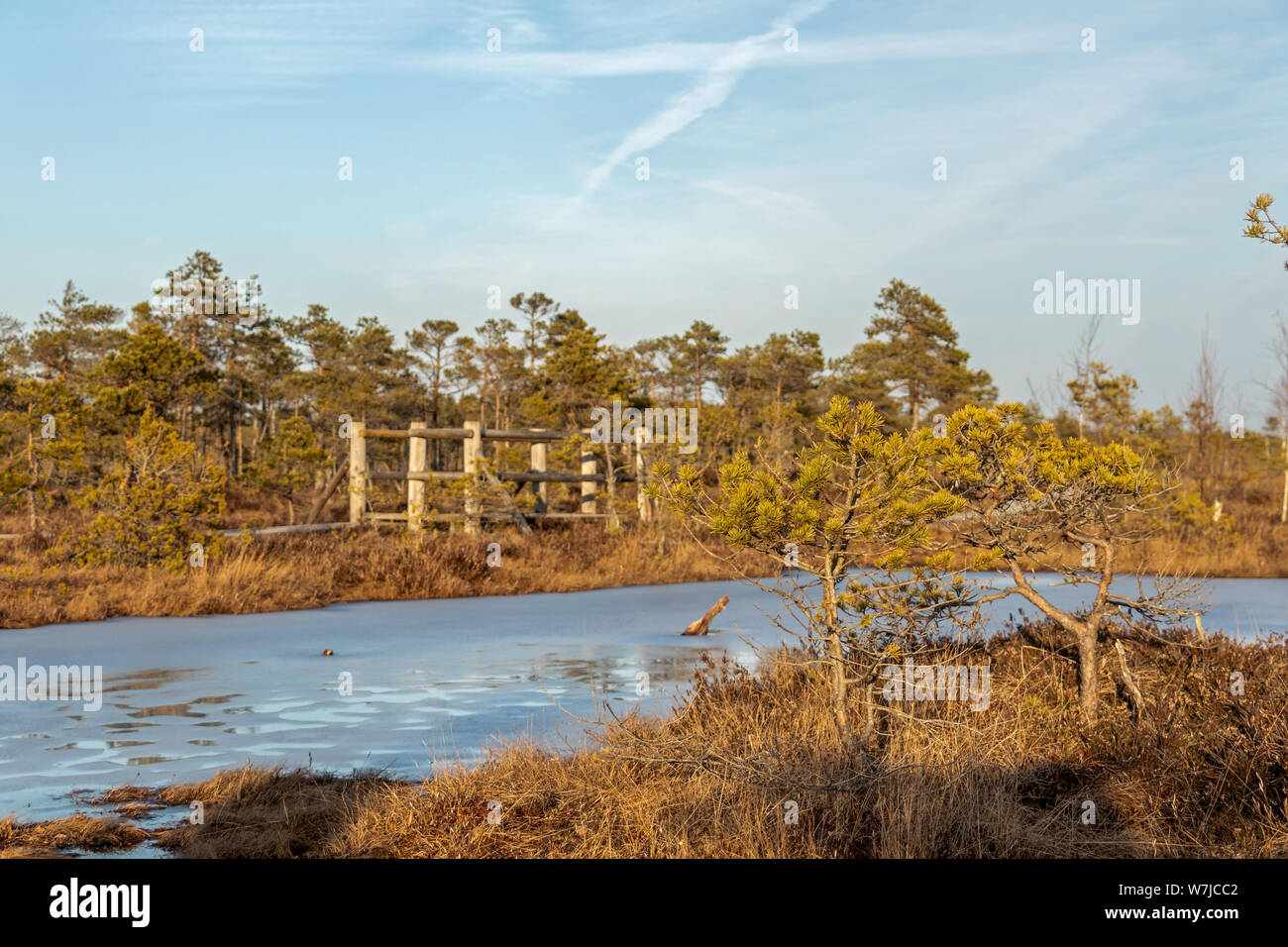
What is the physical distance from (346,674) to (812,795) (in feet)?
18.8

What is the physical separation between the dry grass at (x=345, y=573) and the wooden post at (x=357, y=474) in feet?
3.61

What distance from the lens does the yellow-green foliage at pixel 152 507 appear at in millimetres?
14766

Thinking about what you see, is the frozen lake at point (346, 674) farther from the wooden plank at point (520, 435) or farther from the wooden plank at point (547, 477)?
the wooden plank at point (520, 435)

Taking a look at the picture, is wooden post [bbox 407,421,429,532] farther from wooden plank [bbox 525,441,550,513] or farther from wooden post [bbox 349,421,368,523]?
wooden plank [bbox 525,441,550,513]

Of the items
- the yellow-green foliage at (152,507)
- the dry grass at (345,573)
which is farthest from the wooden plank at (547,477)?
the yellow-green foliage at (152,507)

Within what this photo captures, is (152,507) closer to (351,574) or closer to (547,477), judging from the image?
(351,574)

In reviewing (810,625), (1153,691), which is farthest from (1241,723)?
(810,625)

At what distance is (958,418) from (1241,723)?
2531 millimetres

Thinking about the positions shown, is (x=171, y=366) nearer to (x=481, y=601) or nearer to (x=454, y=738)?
(x=481, y=601)

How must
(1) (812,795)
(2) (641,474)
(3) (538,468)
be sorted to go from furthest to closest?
(3) (538,468) < (2) (641,474) < (1) (812,795)

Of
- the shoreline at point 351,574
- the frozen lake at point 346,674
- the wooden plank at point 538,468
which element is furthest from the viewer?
the wooden plank at point 538,468

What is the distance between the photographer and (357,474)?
69.8 feet

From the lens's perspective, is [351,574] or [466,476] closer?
[351,574]

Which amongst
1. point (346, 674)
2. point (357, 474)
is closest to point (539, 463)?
point (357, 474)
